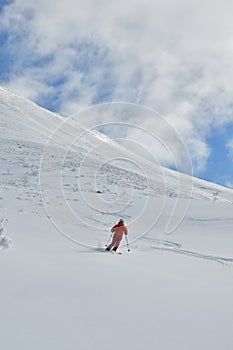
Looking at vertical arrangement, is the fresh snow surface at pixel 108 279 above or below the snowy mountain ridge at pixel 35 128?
below

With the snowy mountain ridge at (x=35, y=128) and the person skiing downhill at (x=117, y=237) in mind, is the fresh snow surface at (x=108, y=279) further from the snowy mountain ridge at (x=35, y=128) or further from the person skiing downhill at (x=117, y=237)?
the snowy mountain ridge at (x=35, y=128)

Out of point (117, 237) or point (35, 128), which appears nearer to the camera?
point (117, 237)

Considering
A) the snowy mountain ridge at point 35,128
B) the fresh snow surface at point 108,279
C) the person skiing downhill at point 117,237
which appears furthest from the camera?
the snowy mountain ridge at point 35,128

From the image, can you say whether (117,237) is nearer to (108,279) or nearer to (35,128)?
(108,279)

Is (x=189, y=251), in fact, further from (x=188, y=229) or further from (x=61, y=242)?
(x=188, y=229)

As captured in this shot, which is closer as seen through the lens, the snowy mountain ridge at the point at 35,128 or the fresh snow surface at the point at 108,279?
the fresh snow surface at the point at 108,279

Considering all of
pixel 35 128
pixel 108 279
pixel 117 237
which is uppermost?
pixel 35 128

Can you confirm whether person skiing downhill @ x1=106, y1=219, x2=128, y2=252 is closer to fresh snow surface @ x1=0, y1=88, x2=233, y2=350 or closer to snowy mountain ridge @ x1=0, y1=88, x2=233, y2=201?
fresh snow surface @ x1=0, y1=88, x2=233, y2=350

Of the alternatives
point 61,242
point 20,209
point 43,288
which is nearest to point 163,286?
point 43,288

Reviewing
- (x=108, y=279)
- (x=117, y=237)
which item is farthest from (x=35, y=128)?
(x=108, y=279)

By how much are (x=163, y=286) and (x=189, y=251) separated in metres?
6.20

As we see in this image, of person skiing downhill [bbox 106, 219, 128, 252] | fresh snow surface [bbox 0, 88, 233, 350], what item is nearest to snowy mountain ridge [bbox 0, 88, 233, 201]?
fresh snow surface [bbox 0, 88, 233, 350]

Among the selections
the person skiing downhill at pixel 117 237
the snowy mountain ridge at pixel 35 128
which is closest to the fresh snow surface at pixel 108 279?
the person skiing downhill at pixel 117 237

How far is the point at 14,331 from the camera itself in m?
4.50
